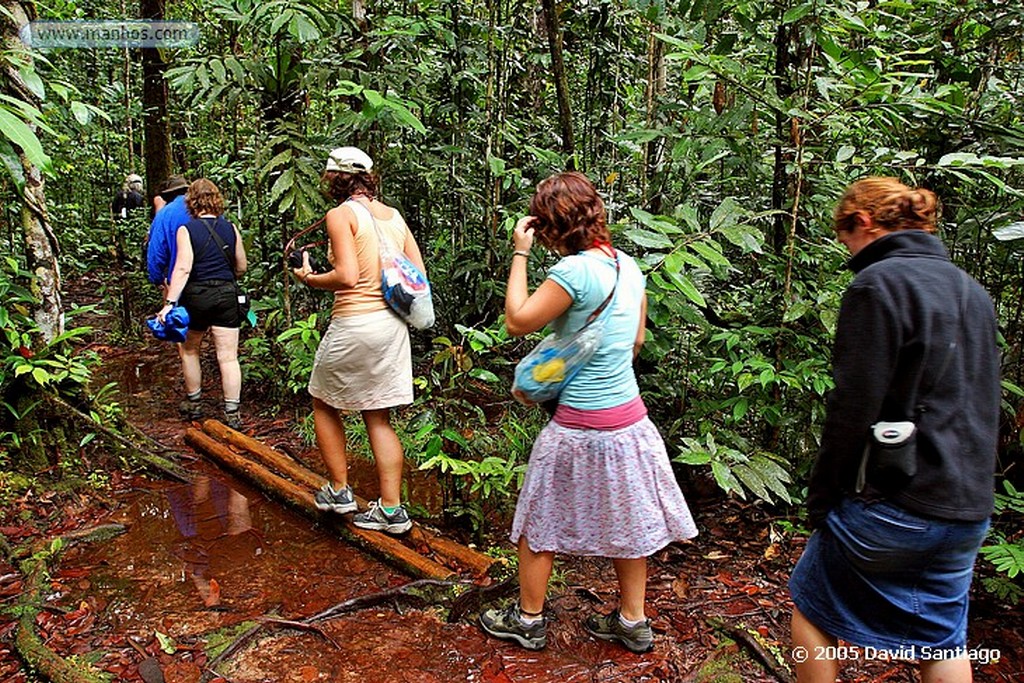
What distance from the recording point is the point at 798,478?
450cm

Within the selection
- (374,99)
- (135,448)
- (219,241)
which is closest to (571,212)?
(374,99)

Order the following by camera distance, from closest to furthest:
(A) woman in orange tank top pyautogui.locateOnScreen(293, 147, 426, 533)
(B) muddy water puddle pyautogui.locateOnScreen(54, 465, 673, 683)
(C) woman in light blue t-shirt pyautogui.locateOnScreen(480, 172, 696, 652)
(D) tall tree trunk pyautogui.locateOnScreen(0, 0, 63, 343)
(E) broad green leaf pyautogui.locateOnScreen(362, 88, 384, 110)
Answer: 1. (C) woman in light blue t-shirt pyautogui.locateOnScreen(480, 172, 696, 652)
2. (B) muddy water puddle pyautogui.locateOnScreen(54, 465, 673, 683)
3. (A) woman in orange tank top pyautogui.locateOnScreen(293, 147, 426, 533)
4. (D) tall tree trunk pyautogui.locateOnScreen(0, 0, 63, 343)
5. (E) broad green leaf pyautogui.locateOnScreen(362, 88, 384, 110)

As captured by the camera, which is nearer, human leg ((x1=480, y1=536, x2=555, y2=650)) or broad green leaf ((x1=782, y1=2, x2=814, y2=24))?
human leg ((x1=480, y1=536, x2=555, y2=650))

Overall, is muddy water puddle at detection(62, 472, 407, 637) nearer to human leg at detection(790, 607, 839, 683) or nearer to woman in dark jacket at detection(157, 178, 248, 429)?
woman in dark jacket at detection(157, 178, 248, 429)

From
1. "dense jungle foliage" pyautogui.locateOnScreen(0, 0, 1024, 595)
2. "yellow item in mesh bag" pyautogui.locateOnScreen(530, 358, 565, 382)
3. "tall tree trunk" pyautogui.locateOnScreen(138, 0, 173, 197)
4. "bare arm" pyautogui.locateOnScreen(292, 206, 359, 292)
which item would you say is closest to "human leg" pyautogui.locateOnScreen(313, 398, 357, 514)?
"dense jungle foliage" pyautogui.locateOnScreen(0, 0, 1024, 595)

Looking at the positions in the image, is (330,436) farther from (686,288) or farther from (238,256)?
(238,256)

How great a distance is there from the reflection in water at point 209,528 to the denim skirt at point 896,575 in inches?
105

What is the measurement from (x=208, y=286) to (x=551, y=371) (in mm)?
3926

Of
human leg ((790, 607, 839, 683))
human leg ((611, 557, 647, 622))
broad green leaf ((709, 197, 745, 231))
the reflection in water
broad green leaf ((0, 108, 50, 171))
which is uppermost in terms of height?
broad green leaf ((0, 108, 50, 171))

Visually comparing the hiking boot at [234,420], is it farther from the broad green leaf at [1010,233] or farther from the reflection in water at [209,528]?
the broad green leaf at [1010,233]

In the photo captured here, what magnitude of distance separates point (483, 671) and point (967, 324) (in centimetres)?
220

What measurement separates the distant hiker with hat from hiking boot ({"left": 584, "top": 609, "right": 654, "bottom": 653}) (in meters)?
10.1

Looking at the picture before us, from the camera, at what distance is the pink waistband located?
2.94 m

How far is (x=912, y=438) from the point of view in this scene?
7.01ft
